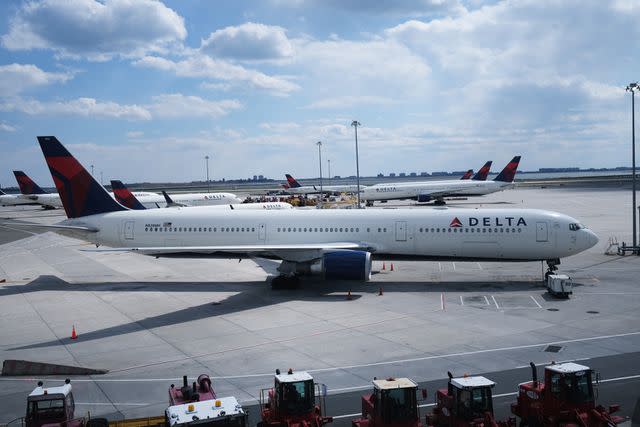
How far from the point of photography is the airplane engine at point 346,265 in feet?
86.3

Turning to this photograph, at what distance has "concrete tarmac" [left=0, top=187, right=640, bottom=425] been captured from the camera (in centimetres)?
1591

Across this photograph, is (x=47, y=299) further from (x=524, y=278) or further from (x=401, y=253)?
(x=524, y=278)

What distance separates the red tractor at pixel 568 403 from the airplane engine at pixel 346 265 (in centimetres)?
1456

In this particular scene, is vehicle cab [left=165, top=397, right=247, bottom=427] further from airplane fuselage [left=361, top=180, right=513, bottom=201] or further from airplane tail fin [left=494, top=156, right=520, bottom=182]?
airplane tail fin [left=494, top=156, right=520, bottom=182]

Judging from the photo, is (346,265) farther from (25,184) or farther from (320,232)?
(25,184)

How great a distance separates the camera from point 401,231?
2902 centimetres

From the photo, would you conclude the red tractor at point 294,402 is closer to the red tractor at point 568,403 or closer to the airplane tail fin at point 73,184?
the red tractor at point 568,403

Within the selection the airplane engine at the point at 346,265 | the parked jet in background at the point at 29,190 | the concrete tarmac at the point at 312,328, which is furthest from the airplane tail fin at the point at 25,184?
the airplane engine at the point at 346,265

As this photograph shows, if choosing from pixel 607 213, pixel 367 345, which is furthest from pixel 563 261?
pixel 607 213

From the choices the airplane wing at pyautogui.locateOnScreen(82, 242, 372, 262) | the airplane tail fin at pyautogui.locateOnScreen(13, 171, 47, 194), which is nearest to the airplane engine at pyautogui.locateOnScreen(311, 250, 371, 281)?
the airplane wing at pyautogui.locateOnScreen(82, 242, 372, 262)

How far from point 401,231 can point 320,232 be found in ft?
14.7

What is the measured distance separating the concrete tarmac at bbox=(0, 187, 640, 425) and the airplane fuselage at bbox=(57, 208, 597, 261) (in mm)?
2005

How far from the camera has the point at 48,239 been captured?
5544cm

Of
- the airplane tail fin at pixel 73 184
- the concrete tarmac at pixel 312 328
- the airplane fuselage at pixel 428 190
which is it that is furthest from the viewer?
the airplane fuselage at pixel 428 190
